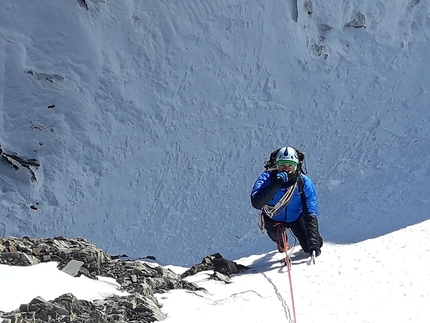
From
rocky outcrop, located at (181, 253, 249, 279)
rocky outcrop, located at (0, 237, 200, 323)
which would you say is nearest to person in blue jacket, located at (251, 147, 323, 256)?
rocky outcrop, located at (181, 253, 249, 279)

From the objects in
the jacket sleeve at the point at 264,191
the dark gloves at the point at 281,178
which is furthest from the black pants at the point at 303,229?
the dark gloves at the point at 281,178

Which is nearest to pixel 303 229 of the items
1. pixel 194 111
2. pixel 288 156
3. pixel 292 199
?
pixel 292 199

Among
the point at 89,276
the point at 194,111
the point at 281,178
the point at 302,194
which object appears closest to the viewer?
the point at 89,276

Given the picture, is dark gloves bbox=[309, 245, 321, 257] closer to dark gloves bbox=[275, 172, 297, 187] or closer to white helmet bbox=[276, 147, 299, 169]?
dark gloves bbox=[275, 172, 297, 187]

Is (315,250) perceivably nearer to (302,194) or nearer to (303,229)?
(303,229)

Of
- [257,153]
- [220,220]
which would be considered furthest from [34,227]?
[257,153]

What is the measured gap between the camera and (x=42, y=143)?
13477mm

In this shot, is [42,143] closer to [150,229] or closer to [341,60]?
[150,229]

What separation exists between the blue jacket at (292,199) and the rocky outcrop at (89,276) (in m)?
1.53

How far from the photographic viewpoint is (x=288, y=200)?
23.5 feet

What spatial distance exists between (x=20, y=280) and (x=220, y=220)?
7.32m

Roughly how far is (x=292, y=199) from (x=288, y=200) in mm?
64

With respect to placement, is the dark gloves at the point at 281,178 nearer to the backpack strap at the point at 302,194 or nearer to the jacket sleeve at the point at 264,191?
the jacket sleeve at the point at 264,191

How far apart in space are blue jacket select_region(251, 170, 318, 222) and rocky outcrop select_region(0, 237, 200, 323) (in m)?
1.53
